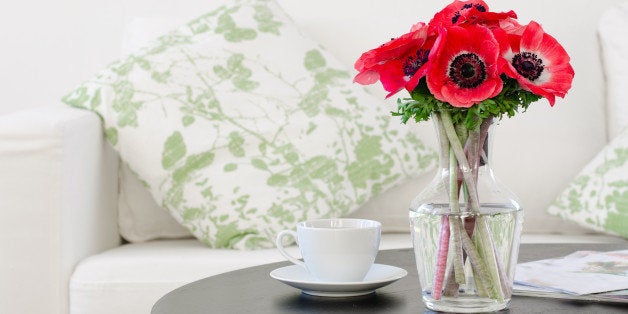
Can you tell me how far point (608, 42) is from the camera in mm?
2057

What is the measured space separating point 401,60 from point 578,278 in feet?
1.08

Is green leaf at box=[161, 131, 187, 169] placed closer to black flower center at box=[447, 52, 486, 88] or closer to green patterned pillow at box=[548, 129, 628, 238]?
green patterned pillow at box=[548, 129, 628, 238]

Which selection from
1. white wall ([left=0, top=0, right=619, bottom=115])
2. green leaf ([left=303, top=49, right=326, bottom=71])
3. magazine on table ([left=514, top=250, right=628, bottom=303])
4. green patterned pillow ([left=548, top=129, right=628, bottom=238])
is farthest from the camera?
white wall ([left=0, top=0, right=619, bottom=115])

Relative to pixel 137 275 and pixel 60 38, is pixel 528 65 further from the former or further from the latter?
pixel 60 38

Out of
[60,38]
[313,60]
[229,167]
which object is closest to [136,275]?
[229,167]

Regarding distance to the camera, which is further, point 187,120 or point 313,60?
point 313,60

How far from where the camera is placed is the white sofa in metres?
1.64

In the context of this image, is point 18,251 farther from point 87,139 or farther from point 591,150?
point 591,150

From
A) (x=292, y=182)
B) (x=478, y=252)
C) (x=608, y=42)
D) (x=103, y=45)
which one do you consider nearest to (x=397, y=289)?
(x=478, y=252)

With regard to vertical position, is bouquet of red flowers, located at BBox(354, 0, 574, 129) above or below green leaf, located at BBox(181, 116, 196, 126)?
above

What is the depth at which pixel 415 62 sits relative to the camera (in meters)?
0.90

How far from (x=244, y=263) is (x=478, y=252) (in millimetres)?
798

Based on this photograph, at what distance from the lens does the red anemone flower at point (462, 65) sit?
0.88 metres

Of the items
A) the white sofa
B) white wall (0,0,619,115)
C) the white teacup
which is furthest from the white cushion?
the white teacup
